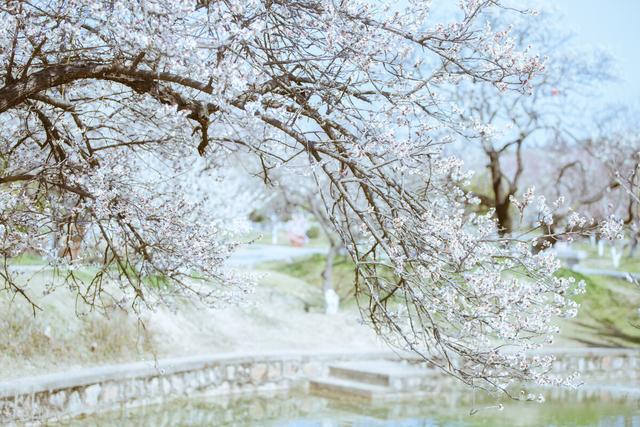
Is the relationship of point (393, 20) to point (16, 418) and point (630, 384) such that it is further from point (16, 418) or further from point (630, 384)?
point (630, 384)

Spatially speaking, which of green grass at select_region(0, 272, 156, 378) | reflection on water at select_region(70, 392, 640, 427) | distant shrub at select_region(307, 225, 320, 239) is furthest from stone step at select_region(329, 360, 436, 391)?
distant shrub at select_region(307, 225, 320, 239)

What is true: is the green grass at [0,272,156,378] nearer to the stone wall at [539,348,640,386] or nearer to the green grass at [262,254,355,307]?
the stone wall at [539,348,640,386]

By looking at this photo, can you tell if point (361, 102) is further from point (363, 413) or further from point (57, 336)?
point (57, 336)

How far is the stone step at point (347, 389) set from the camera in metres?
12.8

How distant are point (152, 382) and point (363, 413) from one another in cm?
290

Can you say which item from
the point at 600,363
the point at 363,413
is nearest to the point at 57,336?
the point at 363,413

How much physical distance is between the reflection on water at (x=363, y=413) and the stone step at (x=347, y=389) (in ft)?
1.26

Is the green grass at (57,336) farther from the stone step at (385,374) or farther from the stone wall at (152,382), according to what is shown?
the stone step at (385,374)

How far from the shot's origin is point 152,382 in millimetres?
11578

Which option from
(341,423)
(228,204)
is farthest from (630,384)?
(228,204)

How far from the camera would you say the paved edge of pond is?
966 cm

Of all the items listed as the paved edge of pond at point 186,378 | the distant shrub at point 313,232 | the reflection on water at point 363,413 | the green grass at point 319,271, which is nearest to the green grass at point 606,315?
the paved edge of pond at point 186,378

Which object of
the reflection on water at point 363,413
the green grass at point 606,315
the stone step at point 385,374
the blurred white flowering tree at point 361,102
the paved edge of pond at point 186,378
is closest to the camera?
the blurred white flowering tree at point 361,102

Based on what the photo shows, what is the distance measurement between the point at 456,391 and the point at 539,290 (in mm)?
8933
